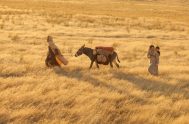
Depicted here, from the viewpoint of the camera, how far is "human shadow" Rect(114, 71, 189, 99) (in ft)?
43.8

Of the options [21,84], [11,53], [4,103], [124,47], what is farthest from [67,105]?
[124,47]

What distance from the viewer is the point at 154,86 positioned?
14.1 m

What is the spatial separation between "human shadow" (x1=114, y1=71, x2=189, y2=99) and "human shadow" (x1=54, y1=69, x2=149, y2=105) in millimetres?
947

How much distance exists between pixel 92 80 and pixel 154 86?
7.16 feet

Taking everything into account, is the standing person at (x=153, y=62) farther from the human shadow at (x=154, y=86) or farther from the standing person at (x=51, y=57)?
the standing person at (x=51, y=57)

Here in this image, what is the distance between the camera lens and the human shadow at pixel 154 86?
13.4 metres

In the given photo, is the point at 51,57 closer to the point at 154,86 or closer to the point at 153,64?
the point at 153,64

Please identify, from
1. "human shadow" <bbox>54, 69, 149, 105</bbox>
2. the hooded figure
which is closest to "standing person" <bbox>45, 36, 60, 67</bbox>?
the hooded figure

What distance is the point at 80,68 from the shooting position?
16.6 metres

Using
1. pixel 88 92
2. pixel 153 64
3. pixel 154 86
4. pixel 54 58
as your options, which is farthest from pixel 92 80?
pixel 153 64

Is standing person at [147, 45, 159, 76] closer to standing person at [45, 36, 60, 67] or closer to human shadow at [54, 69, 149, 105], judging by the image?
human shadow at [54, 69, 149, 105]

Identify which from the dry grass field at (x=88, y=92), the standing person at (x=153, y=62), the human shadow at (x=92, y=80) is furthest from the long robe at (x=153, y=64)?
the human shadow at (x=92, y=80)

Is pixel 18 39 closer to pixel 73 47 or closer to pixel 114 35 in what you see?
pixel 73 47

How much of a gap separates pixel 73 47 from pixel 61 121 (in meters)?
13.5
